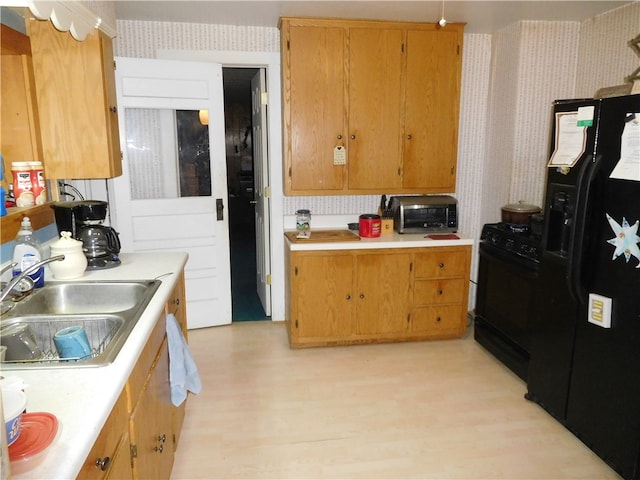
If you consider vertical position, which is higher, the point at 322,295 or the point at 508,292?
the point at 508,292

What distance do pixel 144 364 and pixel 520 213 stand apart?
2.61m

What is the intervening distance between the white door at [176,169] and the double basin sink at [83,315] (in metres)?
1.55

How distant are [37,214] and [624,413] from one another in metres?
2.90

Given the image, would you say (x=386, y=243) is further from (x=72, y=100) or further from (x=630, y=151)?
(x=72, y=100)

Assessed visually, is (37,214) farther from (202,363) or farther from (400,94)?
(400,94)

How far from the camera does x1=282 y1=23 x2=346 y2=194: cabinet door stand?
3115 mm

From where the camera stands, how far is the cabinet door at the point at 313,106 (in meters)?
3.12

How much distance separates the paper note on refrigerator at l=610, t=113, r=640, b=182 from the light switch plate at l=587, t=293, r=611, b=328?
55 cm

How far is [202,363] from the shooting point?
10.2 feet

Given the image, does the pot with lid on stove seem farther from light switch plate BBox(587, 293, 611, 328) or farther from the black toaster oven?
light switch plate BBox(587, 293, 611, 328)

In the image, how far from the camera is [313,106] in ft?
10.5

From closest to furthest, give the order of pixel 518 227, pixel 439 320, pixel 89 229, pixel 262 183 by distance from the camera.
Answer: pixel 89 229
pixel 518 227
pixel 439 320
pixel 262 183

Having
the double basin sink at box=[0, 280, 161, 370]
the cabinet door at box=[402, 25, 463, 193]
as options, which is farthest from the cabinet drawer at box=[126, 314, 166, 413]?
the cabinet door at box=[402, 25, 463, 193]

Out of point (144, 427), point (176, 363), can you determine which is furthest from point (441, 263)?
point (144, 427)
